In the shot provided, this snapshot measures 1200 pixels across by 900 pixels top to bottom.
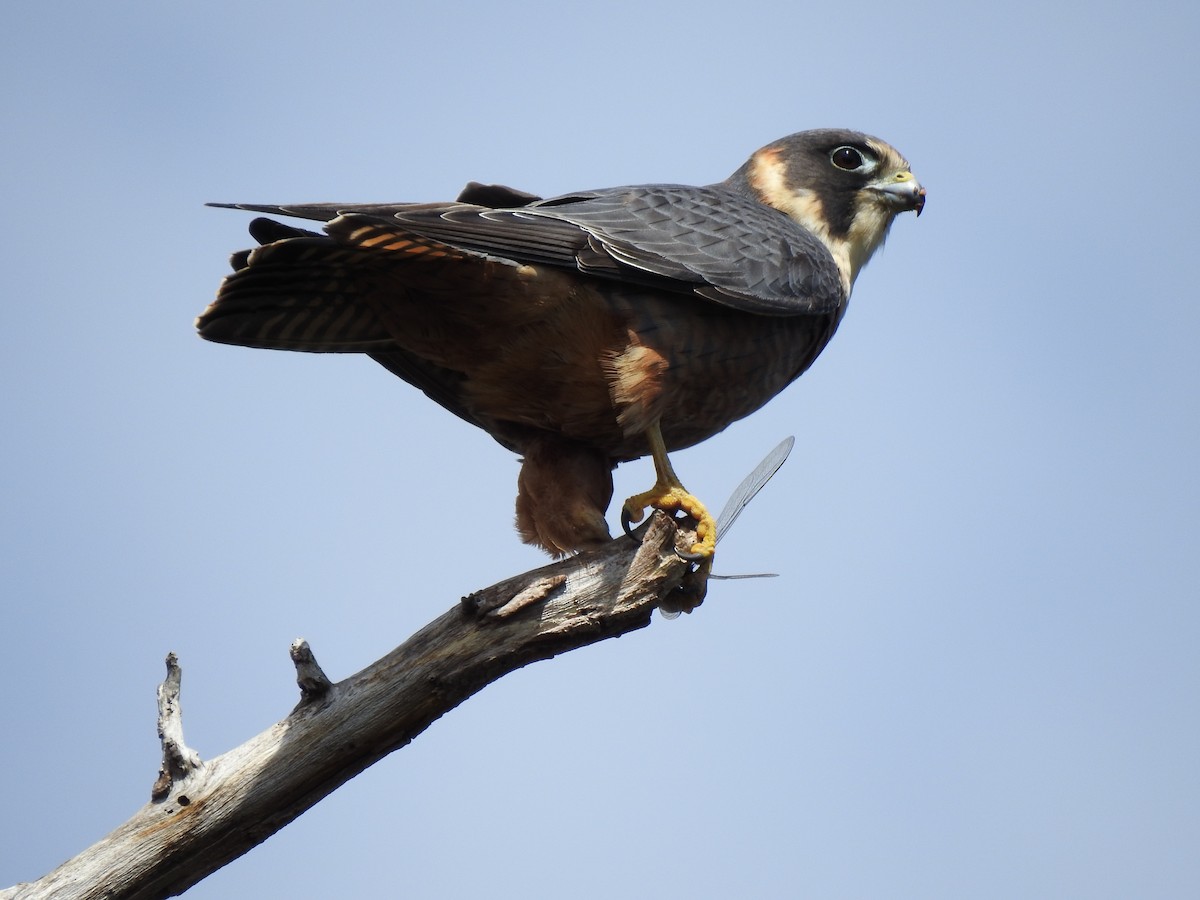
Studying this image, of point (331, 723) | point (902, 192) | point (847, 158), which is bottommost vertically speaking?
point (331, 723)

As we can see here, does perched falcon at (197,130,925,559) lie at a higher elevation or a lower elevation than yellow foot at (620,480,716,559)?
higher

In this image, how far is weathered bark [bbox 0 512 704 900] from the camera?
282 centimetres

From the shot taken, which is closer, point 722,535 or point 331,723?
point 331,723

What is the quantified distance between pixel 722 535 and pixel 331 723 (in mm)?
1287

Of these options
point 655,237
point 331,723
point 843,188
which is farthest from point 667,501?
point 843,188

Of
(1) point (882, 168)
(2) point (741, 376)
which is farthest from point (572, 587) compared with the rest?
(1) point (882, 168)

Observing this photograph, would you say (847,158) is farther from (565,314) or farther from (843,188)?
(565,314)

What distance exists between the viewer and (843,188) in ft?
Answer: 14.8

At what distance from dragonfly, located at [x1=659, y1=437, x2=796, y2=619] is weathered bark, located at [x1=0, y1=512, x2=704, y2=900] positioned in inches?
12.1

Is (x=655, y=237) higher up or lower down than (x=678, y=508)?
higher up

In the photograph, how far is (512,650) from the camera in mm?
2977

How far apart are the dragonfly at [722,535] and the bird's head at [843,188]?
1215 mm

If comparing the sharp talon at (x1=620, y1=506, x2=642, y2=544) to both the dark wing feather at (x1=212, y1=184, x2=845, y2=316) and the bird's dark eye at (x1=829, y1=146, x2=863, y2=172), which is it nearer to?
the dark wing feather at (x1=212, y1=184, x2=845, y2=316)

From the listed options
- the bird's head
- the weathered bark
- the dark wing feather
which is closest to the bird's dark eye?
the bird's head
